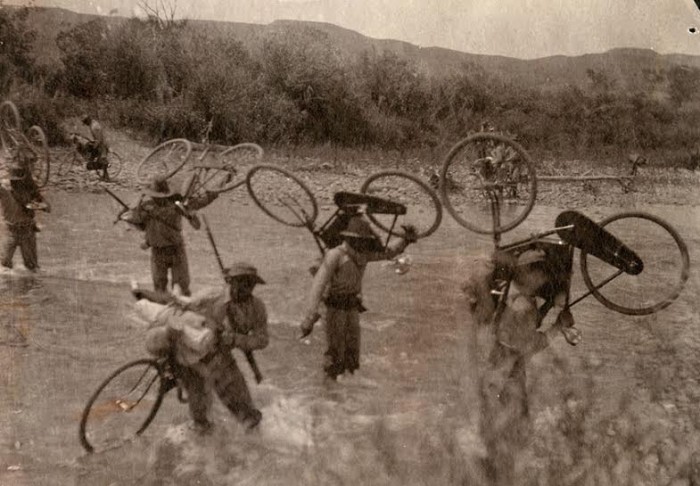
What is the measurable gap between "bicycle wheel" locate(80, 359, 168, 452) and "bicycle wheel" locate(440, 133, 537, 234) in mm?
1702

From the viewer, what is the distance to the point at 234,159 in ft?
14.6

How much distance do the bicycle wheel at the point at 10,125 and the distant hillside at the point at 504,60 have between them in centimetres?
44

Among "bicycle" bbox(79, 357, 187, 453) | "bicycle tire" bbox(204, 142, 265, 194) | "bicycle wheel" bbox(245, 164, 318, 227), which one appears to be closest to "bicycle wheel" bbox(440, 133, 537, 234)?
"bicycle wheel" bbox(245, 164, 318, 227)

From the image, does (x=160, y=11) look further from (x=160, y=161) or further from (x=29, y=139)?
(x=29, y=139)

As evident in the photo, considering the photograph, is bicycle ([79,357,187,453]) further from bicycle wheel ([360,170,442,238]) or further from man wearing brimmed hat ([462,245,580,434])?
man wearing brimmed hat ([462,245,580,434])

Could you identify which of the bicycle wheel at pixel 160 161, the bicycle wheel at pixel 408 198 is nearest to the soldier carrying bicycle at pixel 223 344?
the bicycle wheel at pixel 160 161

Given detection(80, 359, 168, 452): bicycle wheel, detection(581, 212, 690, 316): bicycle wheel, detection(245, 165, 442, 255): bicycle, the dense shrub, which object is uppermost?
the dense shrub

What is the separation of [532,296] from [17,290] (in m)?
2.59

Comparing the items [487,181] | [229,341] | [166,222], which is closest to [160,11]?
[166,222]

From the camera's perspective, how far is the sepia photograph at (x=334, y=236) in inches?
175

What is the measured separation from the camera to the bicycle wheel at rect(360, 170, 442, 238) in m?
4.39

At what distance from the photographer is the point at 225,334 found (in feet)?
14.6

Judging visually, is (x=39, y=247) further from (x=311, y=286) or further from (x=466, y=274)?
(x=466, y=274)

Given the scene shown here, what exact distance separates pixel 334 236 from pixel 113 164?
1.15 meters
